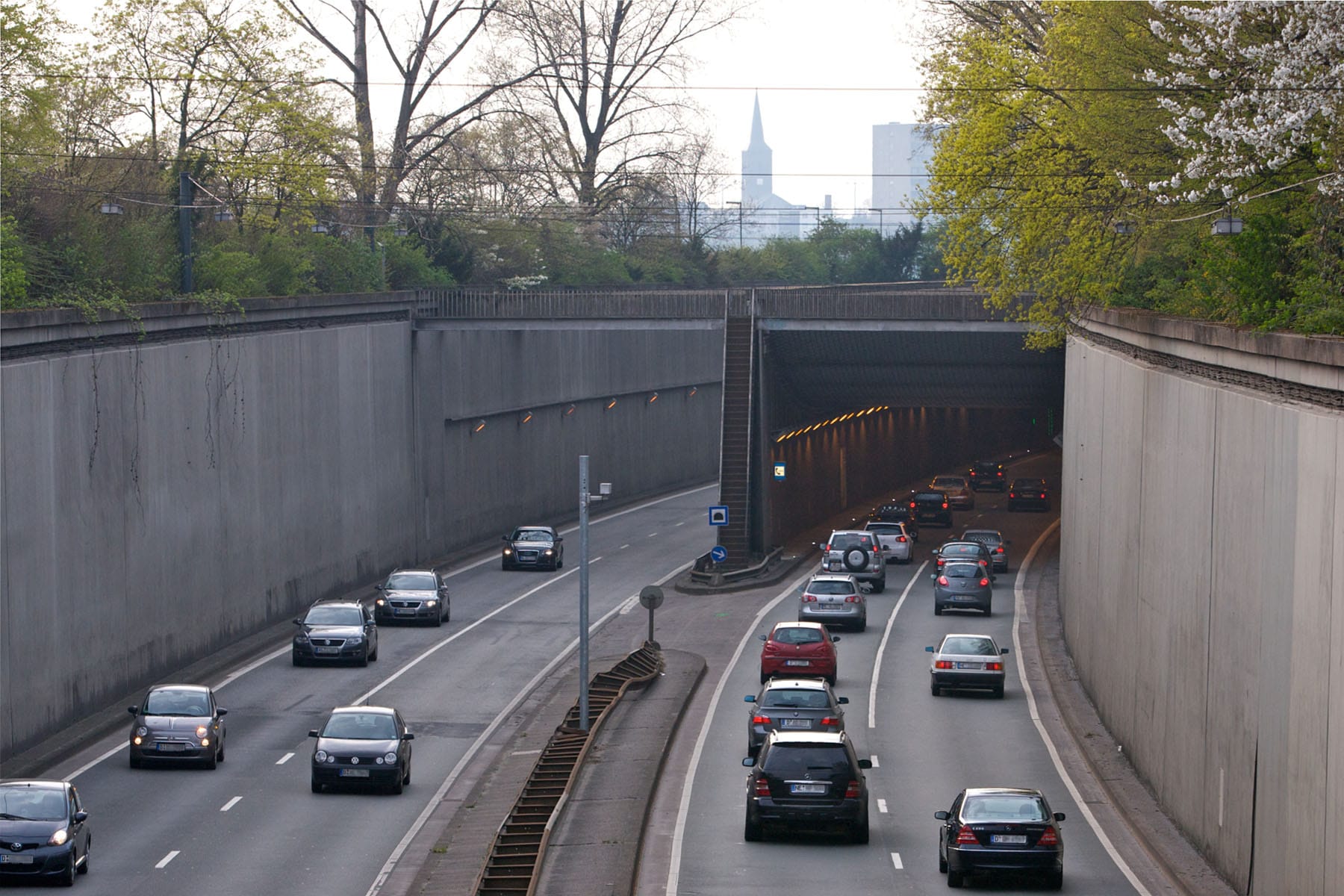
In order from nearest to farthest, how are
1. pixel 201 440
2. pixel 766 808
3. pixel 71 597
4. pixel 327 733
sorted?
pixel 766 808 < pixel 327 733 < pixel 71 597 < pixel 201 440

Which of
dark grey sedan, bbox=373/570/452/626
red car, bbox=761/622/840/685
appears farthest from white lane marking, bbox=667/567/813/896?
dark grey sedan, bbox=373/570/452/626

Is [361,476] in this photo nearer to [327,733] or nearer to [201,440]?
[201,440]

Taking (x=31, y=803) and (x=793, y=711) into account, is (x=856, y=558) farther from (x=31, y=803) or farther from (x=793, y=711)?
(x=31, y=803)

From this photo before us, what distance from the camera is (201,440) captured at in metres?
36.2

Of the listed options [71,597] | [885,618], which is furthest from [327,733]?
[885,618]

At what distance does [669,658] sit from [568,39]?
144 feet

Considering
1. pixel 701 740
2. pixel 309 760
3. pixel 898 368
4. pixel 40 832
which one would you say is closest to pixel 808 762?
pixel 701 740

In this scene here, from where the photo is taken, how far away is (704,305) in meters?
54.8

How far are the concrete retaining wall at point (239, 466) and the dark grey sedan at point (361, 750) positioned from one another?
18.0 ft

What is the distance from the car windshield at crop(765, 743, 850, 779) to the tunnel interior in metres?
31.5

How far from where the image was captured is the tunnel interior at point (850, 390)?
5425cm

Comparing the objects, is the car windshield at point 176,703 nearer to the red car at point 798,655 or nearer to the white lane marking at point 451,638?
the white lane marking at point 451,638

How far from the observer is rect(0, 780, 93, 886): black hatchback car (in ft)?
64.4

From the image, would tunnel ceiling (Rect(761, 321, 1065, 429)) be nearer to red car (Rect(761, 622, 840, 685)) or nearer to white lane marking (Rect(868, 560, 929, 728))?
white lane marking (Rect(868, 560, 929, 728))
